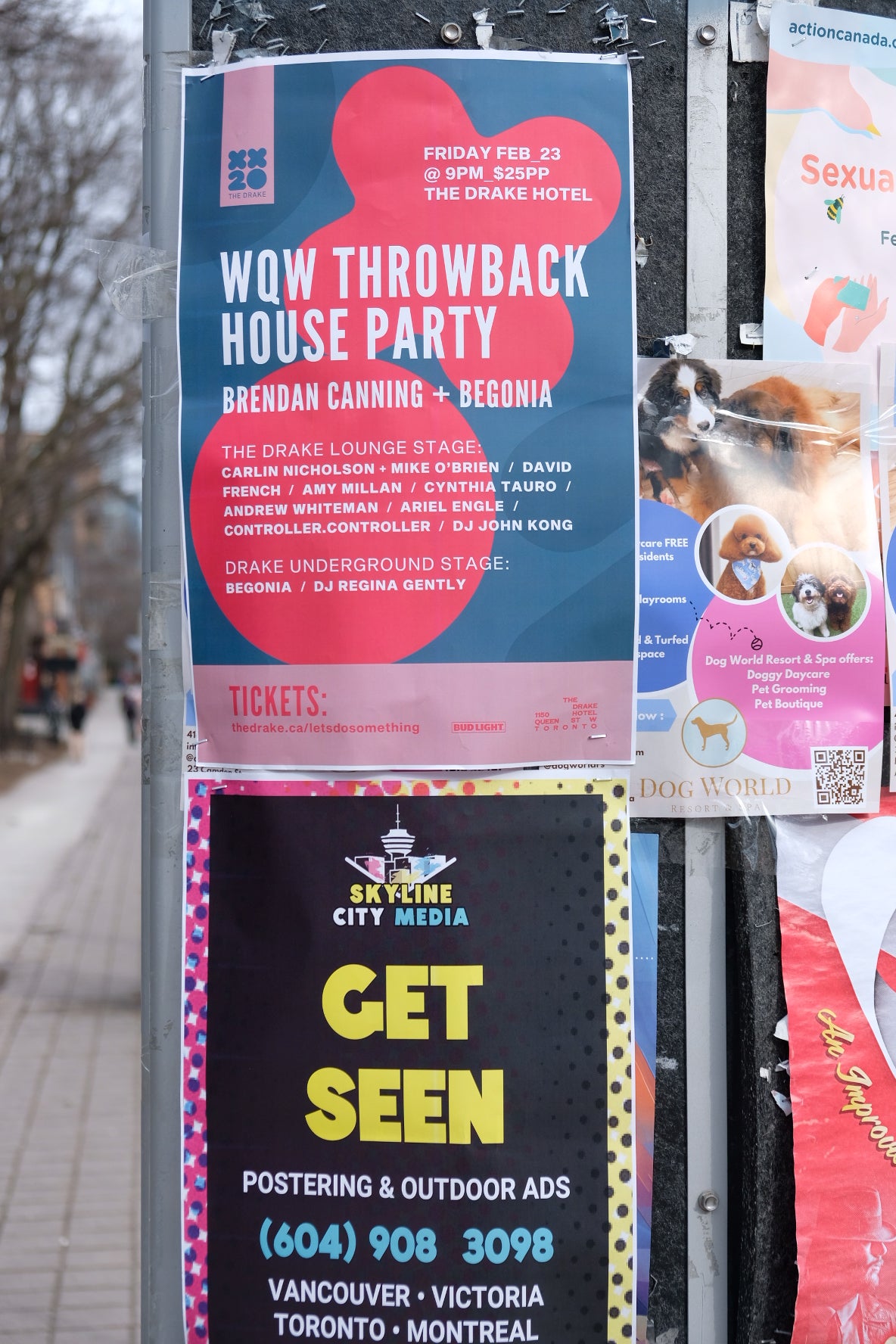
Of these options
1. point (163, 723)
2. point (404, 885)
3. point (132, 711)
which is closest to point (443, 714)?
point (404, 885)

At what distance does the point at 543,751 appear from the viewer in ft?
5.73

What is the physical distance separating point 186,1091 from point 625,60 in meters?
1.58

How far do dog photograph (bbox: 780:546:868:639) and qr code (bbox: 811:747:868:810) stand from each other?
17 centimetres

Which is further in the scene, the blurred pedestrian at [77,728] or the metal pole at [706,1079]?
the blurred pedestrian at [77,728]

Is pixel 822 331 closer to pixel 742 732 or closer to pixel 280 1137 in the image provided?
pixel 742 732

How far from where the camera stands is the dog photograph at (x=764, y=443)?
5.94ft

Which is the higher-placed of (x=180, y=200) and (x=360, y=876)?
(x=180, y=200)

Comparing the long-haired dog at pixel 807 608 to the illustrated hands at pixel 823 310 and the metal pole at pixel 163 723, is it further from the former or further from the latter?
the metal pole at pixel 163 723

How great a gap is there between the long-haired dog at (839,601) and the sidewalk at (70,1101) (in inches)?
149

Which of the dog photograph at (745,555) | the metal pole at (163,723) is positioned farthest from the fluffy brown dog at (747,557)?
the metal pole at (163,723)

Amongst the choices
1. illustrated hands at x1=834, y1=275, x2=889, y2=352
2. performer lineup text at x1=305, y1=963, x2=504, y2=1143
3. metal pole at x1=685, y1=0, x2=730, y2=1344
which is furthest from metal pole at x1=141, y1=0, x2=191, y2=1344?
illustrated hands at x1=834, y1=275, x2=889, y2=352

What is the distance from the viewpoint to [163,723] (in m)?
1.83

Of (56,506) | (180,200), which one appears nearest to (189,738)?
(180,200)

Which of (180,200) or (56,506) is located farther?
(56,506)
